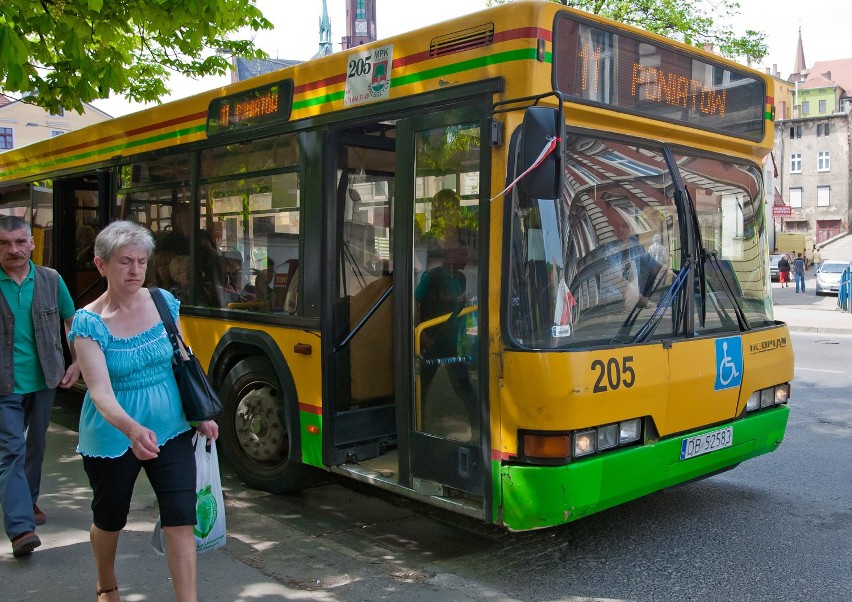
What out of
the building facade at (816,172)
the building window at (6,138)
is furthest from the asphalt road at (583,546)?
the building facade at (816,172)

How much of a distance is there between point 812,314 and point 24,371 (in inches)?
892

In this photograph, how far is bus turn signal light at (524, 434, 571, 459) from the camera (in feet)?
13.4

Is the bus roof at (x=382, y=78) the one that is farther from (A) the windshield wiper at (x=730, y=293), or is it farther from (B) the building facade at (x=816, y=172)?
(B) the building facade at (x=816, y=172)

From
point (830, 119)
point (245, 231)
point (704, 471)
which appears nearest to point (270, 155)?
point (245, 231)

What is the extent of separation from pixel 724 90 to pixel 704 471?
7.58 ft

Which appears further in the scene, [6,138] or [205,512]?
[6,138]

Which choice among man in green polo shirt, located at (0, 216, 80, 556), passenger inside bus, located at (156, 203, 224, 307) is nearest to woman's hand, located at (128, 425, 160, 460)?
man in green polo shirt, located at (0, 216, 80, 556)

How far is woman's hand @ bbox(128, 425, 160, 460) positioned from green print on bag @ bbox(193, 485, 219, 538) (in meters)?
0.51

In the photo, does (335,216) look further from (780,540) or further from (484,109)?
(780,540)

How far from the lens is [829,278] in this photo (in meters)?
32.1

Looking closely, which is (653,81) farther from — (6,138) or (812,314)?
(6,138)

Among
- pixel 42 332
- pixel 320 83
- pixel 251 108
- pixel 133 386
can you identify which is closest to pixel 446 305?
pixel 133 386

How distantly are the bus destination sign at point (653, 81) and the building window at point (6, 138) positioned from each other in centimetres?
5809

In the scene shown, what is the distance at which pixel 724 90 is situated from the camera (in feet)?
17.1
